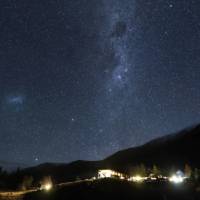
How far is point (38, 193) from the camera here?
64.7m

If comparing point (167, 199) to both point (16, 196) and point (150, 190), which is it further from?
point (16, 196)

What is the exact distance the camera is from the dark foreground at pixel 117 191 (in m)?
62.2

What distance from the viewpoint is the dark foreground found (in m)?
62.2

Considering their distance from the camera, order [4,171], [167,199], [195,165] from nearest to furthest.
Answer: [167,199] < [4,171] < [195,165]

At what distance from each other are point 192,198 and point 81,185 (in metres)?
23.9

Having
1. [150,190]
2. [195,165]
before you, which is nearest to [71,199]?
[150,190]

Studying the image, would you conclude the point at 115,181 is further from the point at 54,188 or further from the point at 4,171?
the point at 4,171

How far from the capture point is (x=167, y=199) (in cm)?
6125

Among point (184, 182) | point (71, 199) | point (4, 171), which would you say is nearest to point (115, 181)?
point (71, 199)

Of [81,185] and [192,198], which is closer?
[192,198]

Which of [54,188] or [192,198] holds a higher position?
[54,188]

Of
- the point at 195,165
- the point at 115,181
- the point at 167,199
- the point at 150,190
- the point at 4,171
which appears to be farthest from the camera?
the point at 195,165

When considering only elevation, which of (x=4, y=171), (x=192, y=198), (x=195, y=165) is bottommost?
(x=192, y=198)

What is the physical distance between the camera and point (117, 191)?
210 feet
